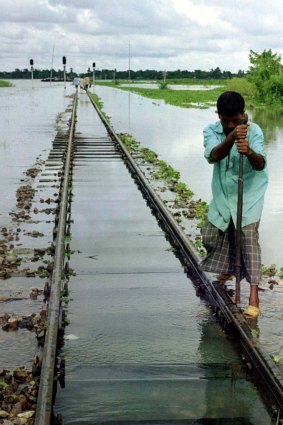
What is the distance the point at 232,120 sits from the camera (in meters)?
5.28

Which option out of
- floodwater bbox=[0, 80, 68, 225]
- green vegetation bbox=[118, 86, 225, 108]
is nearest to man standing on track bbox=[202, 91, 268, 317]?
floodwater bbox=[0, 80, 68, 225]

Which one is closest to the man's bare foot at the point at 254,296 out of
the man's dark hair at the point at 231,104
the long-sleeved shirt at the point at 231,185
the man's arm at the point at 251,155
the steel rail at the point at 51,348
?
the long-sleeved shirt at the point at 231,185

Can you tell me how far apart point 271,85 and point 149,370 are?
4581 cm

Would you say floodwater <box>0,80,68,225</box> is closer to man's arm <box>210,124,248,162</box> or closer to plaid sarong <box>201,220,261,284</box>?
plaid sarong <box>201,220,261,284</box>

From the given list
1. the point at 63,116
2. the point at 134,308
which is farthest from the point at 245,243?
the point at 63,116

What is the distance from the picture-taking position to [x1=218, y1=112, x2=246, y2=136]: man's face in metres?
5.25

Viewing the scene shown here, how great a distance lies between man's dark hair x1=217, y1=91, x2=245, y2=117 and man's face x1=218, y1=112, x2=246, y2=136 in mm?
27

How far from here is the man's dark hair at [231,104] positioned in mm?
5195

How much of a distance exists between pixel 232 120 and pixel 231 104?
0.14m

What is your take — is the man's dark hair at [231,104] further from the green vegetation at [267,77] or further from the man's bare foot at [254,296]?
the green vegetation at [267,77]

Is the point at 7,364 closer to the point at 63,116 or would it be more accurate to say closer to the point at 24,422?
the point at 24,422

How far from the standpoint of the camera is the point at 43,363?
14.4 ft

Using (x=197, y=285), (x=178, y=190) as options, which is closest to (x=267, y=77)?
(x=178, y=190)

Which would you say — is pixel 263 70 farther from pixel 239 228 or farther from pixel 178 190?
pixel 239 228
